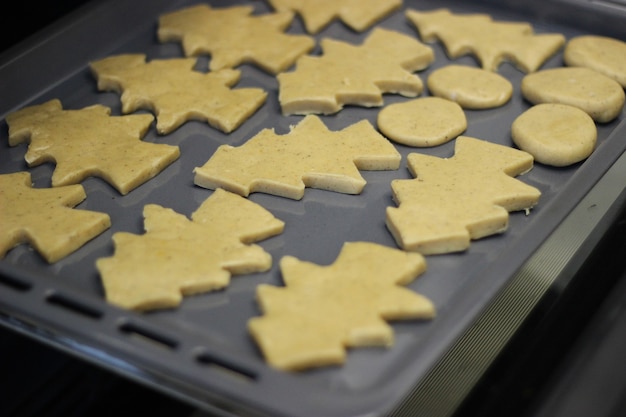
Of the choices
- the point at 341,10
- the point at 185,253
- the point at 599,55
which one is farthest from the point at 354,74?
the point at 185,253

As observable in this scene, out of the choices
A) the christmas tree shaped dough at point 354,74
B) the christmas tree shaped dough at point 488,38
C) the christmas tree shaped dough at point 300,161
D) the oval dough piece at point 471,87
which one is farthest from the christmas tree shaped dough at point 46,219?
the christmas tree shaped dough at point 488,38

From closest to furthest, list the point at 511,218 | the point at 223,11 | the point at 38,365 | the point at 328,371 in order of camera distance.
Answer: the point at 328,371 < the point at 511,218 < the point at 38,365 < the point at 223,11

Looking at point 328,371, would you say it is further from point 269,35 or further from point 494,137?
point 269,35

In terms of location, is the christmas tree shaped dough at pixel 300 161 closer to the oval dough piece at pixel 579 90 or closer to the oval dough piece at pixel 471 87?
the oval dough piece at pixel 471 87

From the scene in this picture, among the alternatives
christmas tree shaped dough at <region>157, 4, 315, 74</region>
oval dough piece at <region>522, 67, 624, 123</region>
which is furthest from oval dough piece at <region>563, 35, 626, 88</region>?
christmas tree shaped dough at <region>157, 4, 315, 74</region>

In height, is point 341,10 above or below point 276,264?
above

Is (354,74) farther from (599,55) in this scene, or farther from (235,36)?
(599,55)

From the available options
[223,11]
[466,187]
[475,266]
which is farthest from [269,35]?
[475,266]
